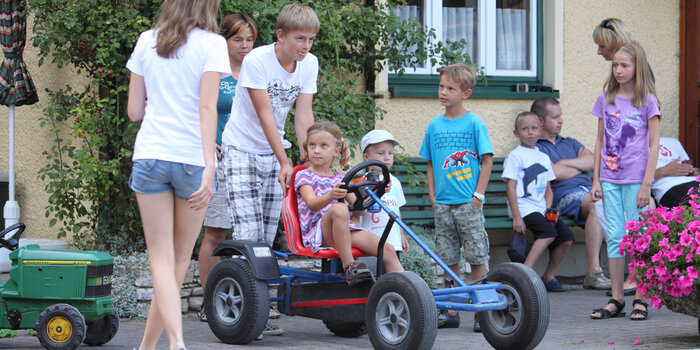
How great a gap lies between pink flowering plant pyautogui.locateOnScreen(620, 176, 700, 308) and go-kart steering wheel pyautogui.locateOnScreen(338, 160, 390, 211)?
64.1 inches

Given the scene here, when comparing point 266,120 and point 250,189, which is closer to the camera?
point 266,120

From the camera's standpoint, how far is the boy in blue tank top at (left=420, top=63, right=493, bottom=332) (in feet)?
21.6

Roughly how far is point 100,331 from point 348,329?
150 cm

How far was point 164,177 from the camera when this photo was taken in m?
4.32

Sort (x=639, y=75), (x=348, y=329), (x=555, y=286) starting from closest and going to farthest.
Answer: (x=348, y=329), (x=639, y=75), (x=555, y=286)

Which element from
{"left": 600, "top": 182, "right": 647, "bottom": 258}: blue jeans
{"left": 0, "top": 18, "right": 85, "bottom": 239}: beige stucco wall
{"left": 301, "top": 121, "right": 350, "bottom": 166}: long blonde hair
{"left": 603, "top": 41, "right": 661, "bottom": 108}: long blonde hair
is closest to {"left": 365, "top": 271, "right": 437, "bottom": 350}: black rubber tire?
{"left": 301, "top": 121, "right": 350, "bottom": 166}: long blonde hair

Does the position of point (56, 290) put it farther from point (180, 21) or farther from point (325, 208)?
point (180, 21)

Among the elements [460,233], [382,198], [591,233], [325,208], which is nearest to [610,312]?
[460,233]

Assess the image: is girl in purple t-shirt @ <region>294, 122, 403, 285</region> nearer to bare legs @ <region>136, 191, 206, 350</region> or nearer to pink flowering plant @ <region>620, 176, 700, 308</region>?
bare legs @ <region>136, 191, 206, 350</region>

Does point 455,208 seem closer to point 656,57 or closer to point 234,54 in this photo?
point 234,54

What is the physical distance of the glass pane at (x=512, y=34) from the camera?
9.73m

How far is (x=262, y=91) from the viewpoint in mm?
5684

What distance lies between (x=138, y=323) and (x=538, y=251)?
3.63 metres

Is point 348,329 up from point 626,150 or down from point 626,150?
down
